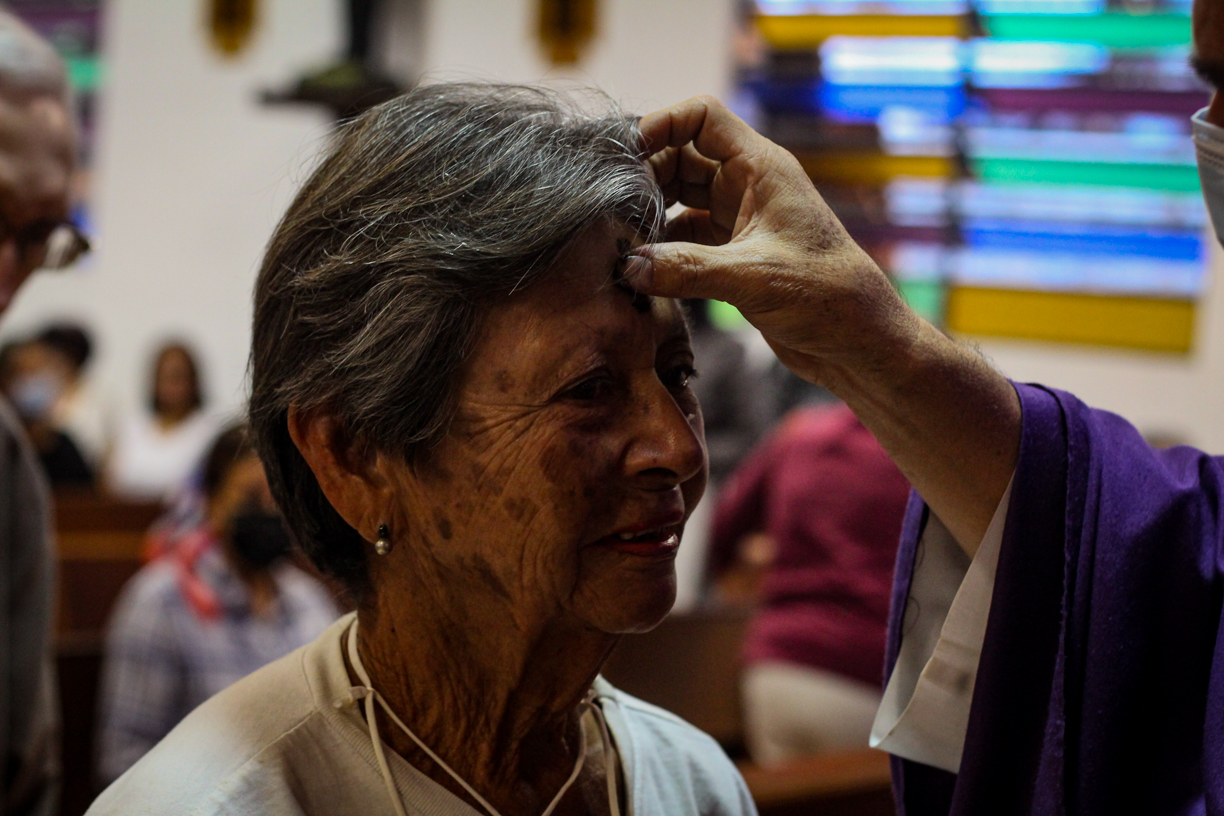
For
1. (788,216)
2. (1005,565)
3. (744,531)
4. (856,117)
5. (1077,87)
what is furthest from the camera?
(856,117)

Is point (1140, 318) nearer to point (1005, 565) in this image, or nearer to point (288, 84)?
point (288, 84)

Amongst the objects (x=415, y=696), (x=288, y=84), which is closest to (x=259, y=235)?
(x=288, y=84)

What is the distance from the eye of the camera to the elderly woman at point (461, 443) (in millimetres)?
1318

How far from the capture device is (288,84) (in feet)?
25.8

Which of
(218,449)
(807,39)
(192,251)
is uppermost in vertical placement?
(807,39)

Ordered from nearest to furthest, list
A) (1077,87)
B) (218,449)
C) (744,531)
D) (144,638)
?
1. (144,638)
2. (218,449)
3. (744,531)
4. (1077,87)

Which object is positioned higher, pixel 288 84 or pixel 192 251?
pixel 288 84

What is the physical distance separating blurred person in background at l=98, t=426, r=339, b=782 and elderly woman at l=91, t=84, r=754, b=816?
6.39ft

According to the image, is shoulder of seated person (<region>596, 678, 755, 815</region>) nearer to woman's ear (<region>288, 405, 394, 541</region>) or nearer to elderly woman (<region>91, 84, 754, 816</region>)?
elderly woman (<region>91, 84, 754, 816</region>)

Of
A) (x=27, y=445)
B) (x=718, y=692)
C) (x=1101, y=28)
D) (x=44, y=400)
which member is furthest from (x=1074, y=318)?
(x=27, y=445)

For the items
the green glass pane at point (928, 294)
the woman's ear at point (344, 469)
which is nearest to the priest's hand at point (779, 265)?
the woman's ear at point (344, 469)

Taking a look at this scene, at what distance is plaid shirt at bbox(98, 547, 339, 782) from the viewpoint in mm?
3252

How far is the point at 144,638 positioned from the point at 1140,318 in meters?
5.62

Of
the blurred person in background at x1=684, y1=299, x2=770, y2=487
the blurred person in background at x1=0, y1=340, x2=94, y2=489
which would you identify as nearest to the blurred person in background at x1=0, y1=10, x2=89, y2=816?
the blurred person in background at x1=684, y1=299, x2=770, y2=487
